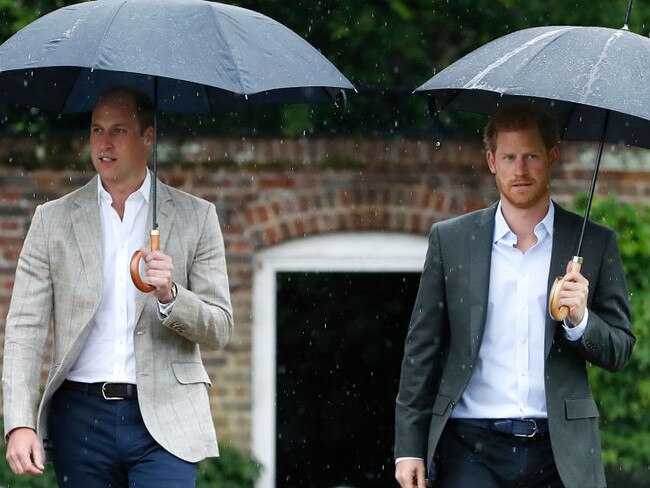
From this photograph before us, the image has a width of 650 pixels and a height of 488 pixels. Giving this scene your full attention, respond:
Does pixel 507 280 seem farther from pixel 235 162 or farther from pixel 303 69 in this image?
pixel 235 162

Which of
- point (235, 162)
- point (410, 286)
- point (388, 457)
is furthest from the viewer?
point (388, 457)

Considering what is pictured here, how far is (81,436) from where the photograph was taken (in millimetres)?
5039

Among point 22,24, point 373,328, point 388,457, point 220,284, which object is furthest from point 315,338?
point 220,284

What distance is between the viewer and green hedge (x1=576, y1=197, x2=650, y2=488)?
8227mm

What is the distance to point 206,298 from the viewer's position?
517 centimetres

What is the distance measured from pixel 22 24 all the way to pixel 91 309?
12.9 ft


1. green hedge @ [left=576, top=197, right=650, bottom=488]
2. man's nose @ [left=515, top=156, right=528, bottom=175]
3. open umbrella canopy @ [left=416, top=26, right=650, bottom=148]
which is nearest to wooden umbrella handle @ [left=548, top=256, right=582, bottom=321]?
man's nose @ [left=515, top=156, right=528, bottom=175]

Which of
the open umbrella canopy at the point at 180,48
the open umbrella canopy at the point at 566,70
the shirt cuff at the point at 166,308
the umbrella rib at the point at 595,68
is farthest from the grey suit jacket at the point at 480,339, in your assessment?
the shirt cuff at the point at 166,308

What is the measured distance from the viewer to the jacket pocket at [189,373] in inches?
202

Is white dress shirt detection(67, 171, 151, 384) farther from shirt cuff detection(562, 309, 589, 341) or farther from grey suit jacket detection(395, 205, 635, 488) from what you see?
shirt cuff detection(562, 309, 589, 341)

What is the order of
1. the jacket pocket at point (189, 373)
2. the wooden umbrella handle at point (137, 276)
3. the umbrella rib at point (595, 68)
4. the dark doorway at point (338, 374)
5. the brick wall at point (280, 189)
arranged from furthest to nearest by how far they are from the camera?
the dark doorway at point (338, 374) → the brick wall at point (280, 189) → the jacket pocket at point (189, 373) → the wooden umbrella handle at point (137, 276) → the umbrella rib at point (595, 68)

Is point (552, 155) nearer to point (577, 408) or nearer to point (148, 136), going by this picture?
Result: point (577, 408)

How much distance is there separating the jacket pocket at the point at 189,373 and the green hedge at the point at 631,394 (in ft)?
11.6

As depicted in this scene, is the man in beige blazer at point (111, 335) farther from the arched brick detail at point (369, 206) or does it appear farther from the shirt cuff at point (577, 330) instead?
the arched brick detail at point (369, 206)
